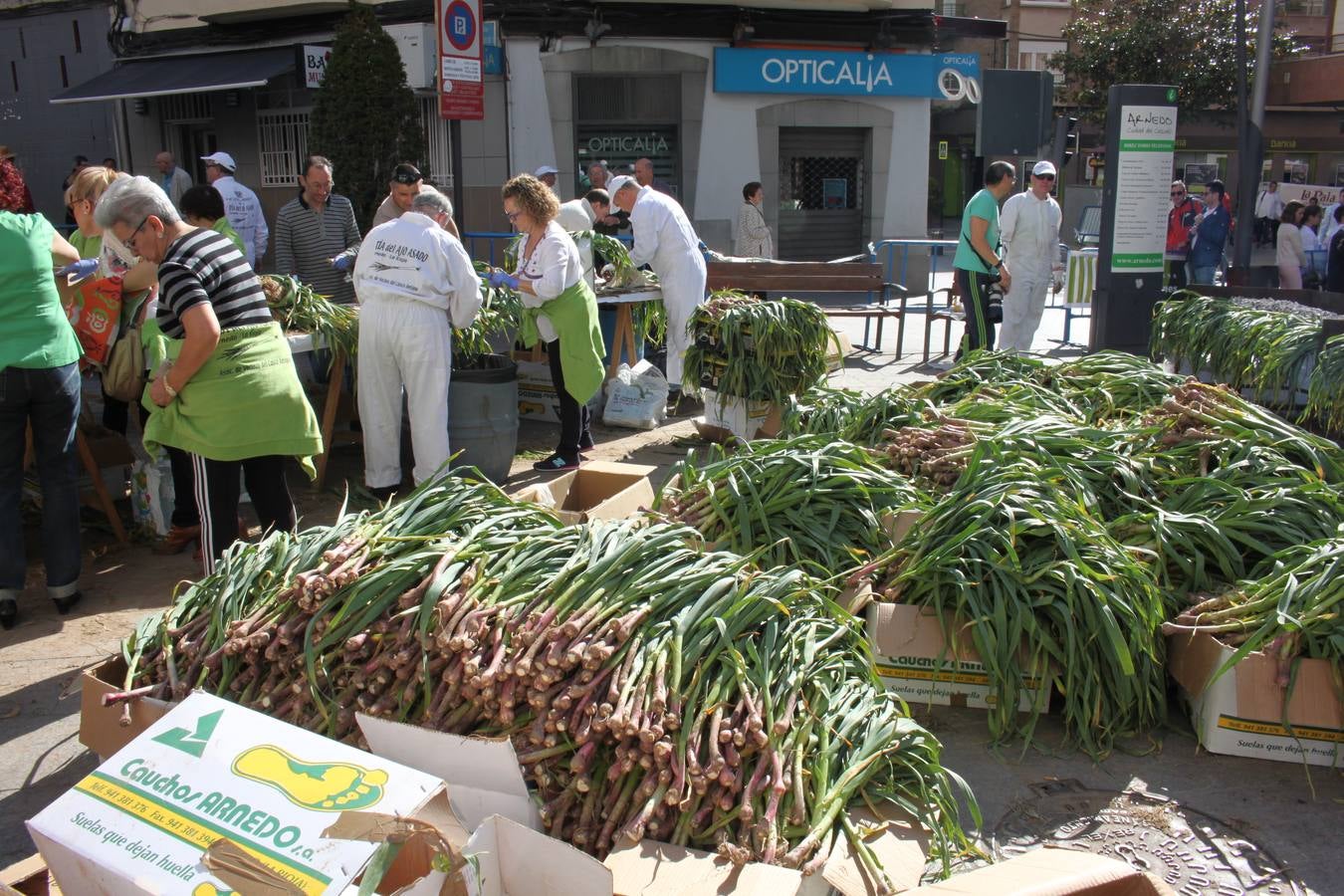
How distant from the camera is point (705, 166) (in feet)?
51.4

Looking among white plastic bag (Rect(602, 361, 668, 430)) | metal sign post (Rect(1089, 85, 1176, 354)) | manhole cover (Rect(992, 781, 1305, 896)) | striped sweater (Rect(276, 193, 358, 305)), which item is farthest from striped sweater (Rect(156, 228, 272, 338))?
metal sign post (Rect(1089, 85, 1176, 354))

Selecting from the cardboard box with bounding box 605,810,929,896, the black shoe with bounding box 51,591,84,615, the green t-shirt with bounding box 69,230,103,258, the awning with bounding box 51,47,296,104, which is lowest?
the black shoe with bounding box 51,591,84,615

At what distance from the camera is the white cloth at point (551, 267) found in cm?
646

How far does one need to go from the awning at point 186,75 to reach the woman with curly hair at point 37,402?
11.0 meters

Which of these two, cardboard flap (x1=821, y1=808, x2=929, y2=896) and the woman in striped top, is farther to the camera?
the woman in striped top

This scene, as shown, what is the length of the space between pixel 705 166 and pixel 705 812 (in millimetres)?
14123

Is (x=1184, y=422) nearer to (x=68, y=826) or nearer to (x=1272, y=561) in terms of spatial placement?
(x=1272, y=561)

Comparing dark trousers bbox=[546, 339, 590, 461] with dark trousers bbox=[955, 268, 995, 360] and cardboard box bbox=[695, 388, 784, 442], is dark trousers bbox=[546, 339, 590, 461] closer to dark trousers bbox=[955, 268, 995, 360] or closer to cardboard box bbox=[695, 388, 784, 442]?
cardboard box bbox=[695, 388, 784, 442]

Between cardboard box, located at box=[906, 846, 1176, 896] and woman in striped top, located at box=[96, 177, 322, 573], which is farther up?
woman in striped top, located at box=[96, 177, 322, 573]

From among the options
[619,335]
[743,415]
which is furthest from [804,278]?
[743,415]

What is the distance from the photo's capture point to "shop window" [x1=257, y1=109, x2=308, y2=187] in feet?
53.1

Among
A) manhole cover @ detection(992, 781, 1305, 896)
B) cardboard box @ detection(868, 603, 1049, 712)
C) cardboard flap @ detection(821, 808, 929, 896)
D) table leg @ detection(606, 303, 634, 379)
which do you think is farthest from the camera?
table leg @ detection(606, 303, 634, 379)

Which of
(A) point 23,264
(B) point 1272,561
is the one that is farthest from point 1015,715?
(A) point 23,264

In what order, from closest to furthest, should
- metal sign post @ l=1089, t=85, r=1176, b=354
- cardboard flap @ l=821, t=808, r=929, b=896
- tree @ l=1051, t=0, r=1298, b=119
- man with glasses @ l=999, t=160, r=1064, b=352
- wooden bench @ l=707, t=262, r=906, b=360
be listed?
1. cardboard flap @ l=821, t=808, r=929, b=896
2. man with glasses @ l=999, t=160, r=1064, b=352
3. metal sign post @ l=1089, t=85, r=1176, b=354
4. wooden bench @ l=707, t=262, r=906, b=360
5. tree @ l=1051, t=0, r=1298, b=119
